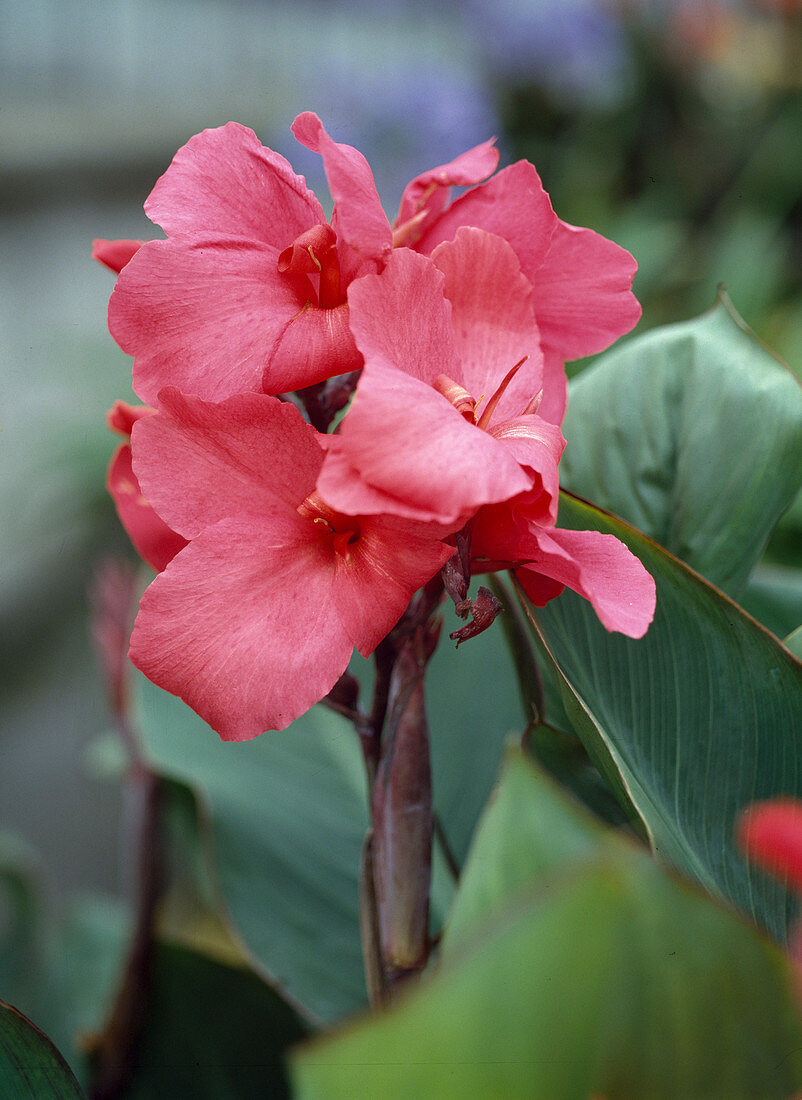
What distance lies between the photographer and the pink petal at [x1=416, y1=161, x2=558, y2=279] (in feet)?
1.00

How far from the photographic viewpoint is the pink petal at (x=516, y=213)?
12.0 inches

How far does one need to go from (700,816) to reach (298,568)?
0.18 meters

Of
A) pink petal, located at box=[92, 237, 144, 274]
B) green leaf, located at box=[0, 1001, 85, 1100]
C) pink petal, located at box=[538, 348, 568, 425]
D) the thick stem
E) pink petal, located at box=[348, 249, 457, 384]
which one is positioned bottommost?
green leaf, located at box=[0, 1001, 85, 1100]

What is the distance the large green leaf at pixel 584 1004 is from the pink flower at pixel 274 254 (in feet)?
0.49

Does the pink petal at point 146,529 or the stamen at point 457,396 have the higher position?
the stamen at point 457,396

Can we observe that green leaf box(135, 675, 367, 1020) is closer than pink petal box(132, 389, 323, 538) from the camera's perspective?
No

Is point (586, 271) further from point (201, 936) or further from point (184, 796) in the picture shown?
point (201, 936)

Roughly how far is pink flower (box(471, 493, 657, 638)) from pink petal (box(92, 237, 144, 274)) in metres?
0.15

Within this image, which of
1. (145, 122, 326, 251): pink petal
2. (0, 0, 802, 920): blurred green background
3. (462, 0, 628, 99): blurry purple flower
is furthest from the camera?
(462, 0, 628, 99): blurry purple flower

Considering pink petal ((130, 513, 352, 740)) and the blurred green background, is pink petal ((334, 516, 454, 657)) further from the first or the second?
the blurred green background

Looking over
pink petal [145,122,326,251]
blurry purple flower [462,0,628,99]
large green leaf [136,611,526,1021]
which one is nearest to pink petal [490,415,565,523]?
pink petal [145,122,326,251]

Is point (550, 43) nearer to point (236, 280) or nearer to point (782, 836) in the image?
point (236, 280)

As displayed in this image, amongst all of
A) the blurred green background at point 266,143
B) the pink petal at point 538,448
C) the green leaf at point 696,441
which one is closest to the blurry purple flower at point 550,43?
the blurred green background at point 266,143

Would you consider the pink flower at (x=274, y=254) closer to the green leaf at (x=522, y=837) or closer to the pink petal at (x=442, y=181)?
the pink petal at (x=442, y=181)
